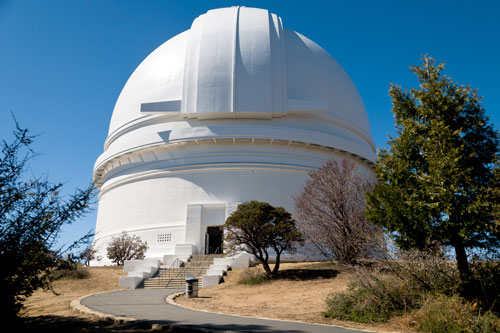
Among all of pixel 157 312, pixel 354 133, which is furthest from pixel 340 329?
pixel 354 133

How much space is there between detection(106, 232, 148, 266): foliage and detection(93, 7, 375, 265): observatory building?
2.32ft

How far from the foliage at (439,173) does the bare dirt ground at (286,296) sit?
7.42ft

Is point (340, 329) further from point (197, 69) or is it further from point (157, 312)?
point (197, 69)

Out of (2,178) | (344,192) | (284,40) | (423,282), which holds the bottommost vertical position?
(423,282)

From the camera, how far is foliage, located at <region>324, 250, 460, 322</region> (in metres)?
8.20

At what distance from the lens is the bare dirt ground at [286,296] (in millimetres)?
8930

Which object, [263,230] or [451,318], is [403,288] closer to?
[451,318]

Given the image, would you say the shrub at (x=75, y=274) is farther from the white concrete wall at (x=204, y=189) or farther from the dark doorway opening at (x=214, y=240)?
the dark doorway opening at (x=214, y=240)

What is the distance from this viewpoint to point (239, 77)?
85.4ft

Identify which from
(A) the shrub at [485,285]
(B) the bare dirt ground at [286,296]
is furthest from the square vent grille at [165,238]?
(A) the shrub at [485,285]

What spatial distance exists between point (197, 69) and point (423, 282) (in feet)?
71.2

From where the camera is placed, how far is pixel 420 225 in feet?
29.0

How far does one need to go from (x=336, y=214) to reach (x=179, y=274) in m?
8.05

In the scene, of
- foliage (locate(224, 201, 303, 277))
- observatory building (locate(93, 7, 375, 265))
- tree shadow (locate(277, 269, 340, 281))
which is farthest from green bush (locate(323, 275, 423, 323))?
observatory building (locate(93, 7, 375, 265))
